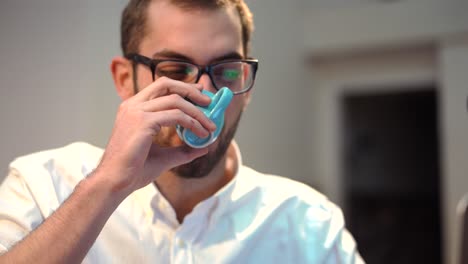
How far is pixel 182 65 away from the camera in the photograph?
0.57m

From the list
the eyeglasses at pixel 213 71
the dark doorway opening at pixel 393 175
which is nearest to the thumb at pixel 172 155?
the eyeglasses at pixel 213 71

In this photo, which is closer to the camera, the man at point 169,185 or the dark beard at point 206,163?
the man at point 169,185

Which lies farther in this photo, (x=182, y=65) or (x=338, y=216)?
(x=338, y=216)

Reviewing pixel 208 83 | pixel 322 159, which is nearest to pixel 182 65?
pixel 208 83

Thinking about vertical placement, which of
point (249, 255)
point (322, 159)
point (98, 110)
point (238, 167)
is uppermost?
point (98, 110)

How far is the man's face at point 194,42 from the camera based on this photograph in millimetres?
576

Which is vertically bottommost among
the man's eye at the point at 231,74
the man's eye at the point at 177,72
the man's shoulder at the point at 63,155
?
the man's shoulder at the point at 63,155

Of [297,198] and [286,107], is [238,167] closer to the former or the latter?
[297,198]

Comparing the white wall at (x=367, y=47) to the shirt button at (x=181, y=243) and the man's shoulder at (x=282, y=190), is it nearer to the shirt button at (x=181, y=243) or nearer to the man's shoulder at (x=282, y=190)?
the man's shoulder at (x=282, y=190)

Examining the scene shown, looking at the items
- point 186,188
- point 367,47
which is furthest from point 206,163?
point 367,47

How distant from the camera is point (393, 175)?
1.98 meters

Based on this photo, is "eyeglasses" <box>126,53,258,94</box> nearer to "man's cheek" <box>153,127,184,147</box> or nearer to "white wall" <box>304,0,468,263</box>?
"man's cheek" <box>153,127,184,147</box>

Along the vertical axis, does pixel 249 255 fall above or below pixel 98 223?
below

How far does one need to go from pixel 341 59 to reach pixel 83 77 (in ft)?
4.80
